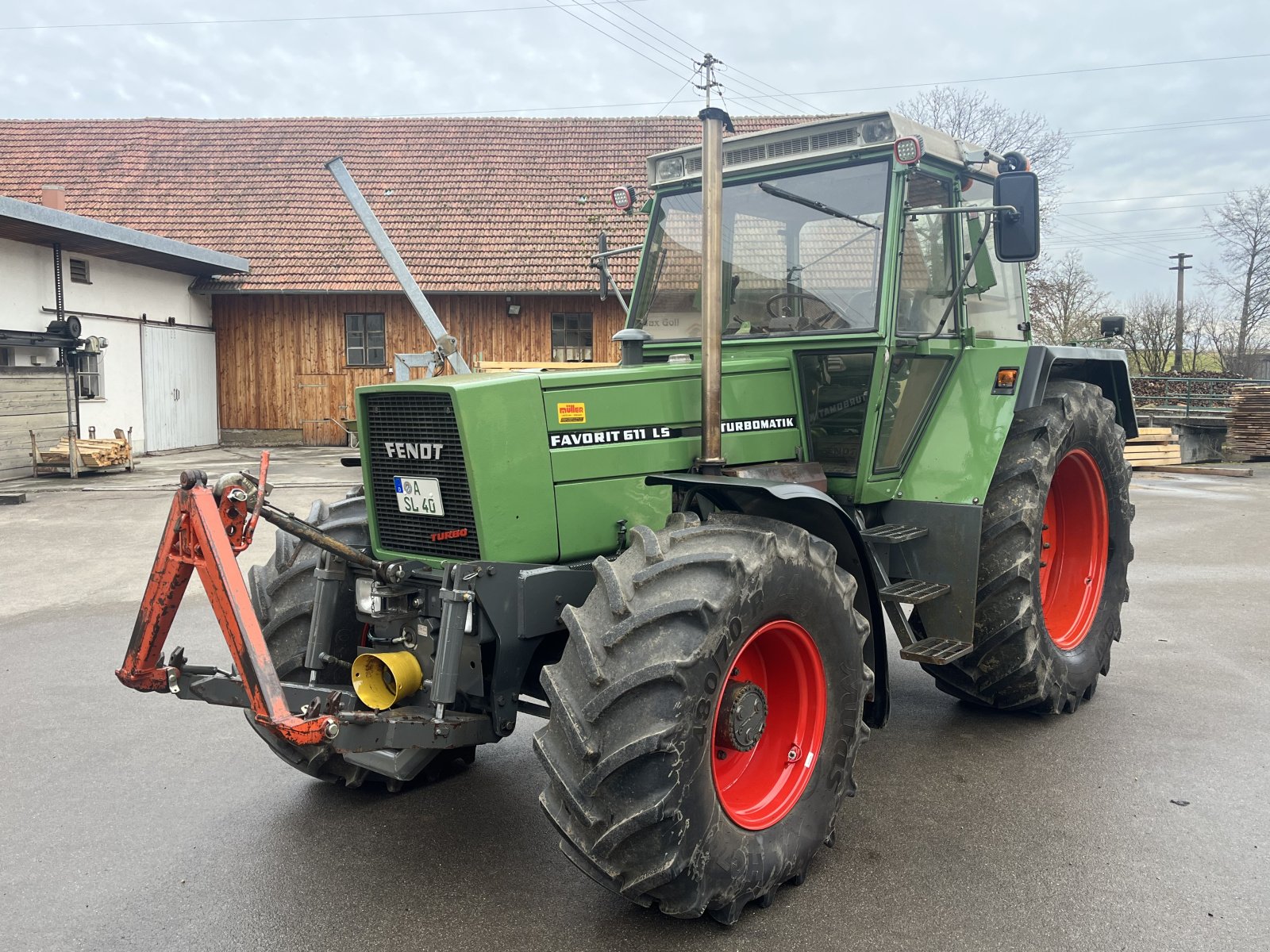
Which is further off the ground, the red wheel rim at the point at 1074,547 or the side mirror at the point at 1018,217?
the side mirror at the point at 1018,217

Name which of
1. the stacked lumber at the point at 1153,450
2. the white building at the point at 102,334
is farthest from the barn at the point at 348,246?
the stacked lumber at the point at 1153,450

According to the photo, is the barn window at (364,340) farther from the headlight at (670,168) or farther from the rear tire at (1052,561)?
the rear tire at (1052,561)

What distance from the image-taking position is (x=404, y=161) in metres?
22.1

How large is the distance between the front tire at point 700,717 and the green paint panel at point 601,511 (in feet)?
1.15

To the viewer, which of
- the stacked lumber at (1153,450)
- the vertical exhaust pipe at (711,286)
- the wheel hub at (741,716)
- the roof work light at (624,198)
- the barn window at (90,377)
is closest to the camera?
the wheel hub at (741,716)

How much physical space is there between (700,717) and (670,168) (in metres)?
2.98

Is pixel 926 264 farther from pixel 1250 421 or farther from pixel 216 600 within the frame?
pixel 1250 421

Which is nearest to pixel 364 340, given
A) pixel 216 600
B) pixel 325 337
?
pixel 325 337

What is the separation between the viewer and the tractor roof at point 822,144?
436 cm

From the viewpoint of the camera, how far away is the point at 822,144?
450 centimetres

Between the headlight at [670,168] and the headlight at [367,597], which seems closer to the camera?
the headlight at [367,597]

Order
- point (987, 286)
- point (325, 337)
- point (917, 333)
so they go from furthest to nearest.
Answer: point (325, 337)
point (987, 286)
point (917, 333)

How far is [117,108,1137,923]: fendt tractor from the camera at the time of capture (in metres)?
3.00

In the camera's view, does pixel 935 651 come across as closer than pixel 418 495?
No
